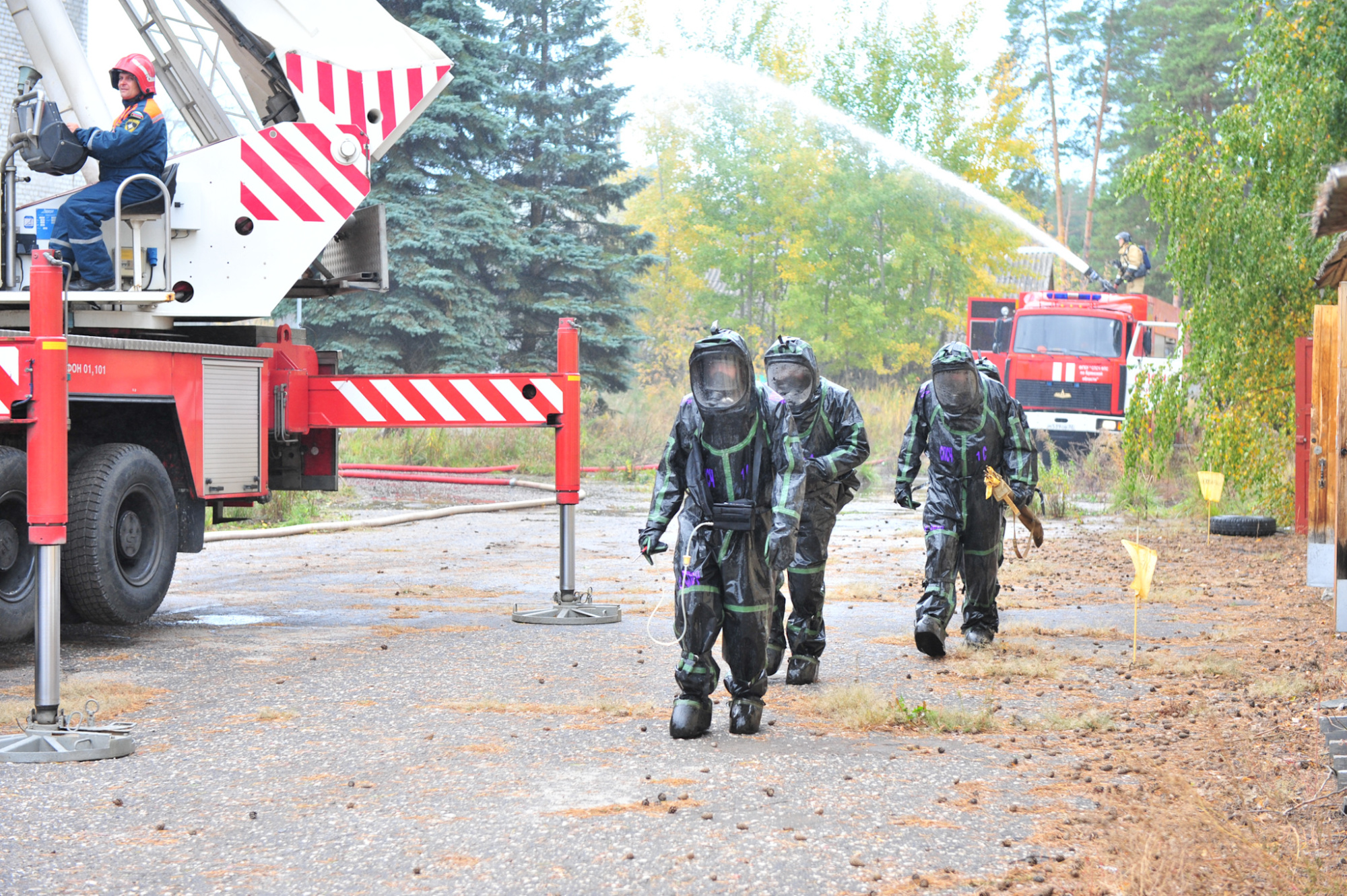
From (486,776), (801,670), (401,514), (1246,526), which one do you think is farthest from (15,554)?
(1246,526)

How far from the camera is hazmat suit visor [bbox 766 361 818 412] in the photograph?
22.2 ft

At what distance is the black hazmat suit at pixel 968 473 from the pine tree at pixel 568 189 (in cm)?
1629

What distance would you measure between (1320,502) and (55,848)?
817cm

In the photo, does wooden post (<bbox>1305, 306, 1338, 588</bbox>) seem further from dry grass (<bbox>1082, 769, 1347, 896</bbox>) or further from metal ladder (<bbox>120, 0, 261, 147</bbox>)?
metal ladder (<bbox>120, 0, 261, 147</bbox>)

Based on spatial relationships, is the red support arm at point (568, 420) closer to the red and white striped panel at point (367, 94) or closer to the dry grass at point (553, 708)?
the red and white striped panel at point (367, 94)

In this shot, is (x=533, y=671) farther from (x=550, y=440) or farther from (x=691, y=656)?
(x=550, y=440)

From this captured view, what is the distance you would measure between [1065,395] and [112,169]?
1723cm

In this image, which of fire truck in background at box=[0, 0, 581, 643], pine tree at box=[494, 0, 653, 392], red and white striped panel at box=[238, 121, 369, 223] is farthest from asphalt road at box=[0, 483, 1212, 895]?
pine tree at box=[494, 0, 653, 392]

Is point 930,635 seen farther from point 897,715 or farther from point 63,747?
point 63,747

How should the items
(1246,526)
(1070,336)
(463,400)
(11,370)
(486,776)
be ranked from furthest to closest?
(1070,336)
(1246,526)
(463,400)
(11,370)
(486,776)

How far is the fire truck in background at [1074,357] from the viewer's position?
2184cm

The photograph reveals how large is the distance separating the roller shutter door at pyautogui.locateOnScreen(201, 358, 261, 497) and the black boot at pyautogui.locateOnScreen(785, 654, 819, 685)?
134 inches

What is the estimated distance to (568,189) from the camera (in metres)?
24.4

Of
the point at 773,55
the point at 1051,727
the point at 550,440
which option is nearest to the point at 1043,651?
the point at 1051,727
